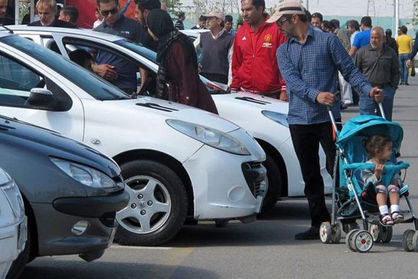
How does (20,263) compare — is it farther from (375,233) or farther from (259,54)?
(259,54)

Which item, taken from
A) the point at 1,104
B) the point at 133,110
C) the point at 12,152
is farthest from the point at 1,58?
the point at 12,152

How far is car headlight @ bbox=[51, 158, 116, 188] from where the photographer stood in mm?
7234

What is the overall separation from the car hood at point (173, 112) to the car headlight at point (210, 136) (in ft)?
0.16

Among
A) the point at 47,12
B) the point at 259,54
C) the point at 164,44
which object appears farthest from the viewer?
the point at 47,12

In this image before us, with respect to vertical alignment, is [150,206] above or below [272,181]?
above

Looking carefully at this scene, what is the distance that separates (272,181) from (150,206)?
6.37 ft

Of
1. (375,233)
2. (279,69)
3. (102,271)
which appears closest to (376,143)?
(375,233)

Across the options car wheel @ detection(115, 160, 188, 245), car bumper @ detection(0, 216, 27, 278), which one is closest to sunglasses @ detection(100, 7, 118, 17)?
car wheel @ detection(115, 160, 188, 245)

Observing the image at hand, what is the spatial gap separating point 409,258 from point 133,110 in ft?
7.69

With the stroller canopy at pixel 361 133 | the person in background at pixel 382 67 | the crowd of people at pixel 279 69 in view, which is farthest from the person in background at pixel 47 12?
the stroller canopy at pixel 361 133

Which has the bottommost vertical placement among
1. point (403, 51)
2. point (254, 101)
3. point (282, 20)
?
point (403, 51)

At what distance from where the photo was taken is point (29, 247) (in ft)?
23.3

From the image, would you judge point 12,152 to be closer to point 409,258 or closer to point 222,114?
point 409,258

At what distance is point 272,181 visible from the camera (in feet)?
34.6
